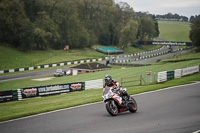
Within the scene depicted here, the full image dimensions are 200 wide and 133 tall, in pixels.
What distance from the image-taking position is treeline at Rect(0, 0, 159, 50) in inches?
3167

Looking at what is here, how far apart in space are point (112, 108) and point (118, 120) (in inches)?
36.8

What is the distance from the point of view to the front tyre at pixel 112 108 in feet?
41.9

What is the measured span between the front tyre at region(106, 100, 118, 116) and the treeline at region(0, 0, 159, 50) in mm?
70403

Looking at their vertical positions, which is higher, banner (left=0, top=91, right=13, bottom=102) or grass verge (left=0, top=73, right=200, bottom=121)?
grass verge (left=0, top=73, right=200, bottom=121)

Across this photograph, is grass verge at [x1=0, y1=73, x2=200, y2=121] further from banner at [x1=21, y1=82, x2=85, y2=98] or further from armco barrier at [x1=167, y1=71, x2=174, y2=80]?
banner at [x1=21, y1=82, x2=85, y2=98]

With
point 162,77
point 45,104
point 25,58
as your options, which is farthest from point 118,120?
point 25,58

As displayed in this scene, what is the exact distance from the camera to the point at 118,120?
12.3 m

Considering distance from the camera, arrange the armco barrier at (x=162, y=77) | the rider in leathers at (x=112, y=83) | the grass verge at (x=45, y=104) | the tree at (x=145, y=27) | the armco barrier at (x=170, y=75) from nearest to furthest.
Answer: the rider in leathers at (x=112, y=83) → the grass verge at (x=45, y=104) → the armco barrier at (x=162, y=77) → the armco barrier at (x=170, y=75) → the tree at (x=145, y=27)

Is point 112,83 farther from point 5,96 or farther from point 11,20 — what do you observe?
point 11,20

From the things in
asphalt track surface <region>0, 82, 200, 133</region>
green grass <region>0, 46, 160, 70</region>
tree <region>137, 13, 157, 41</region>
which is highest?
tree <region>137, 13, 157, 41</region>

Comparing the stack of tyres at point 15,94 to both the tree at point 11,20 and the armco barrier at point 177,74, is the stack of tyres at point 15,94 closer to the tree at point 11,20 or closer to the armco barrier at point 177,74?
the armco barrier at point 177,74

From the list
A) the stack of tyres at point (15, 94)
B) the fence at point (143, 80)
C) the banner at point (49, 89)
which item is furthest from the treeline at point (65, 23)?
the stack of tyres at point (15, 94)

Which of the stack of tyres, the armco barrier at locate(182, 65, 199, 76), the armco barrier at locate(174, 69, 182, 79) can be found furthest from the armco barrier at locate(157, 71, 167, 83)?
the stack of tyres

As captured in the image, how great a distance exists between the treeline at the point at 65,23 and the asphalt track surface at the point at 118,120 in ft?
226
